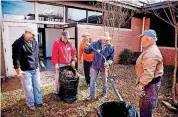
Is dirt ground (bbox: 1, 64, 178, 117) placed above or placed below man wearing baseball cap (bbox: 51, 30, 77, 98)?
below

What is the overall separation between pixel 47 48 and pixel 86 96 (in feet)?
28.9

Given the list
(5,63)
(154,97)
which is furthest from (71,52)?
(5,63)

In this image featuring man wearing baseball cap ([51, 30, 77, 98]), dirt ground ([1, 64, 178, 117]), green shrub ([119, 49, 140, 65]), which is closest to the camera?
dirt ground ([1, 64, 178, 117])

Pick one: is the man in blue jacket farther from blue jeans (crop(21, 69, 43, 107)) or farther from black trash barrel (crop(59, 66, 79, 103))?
blue jeans (crop(21, 69, 43, 107))

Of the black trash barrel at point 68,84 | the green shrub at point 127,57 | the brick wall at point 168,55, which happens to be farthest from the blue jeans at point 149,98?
the brick wall at point 168,55

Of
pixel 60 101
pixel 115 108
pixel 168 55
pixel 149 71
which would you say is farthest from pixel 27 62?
pixel 168 55

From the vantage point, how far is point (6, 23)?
6.27 m

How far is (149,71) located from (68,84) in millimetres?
2065

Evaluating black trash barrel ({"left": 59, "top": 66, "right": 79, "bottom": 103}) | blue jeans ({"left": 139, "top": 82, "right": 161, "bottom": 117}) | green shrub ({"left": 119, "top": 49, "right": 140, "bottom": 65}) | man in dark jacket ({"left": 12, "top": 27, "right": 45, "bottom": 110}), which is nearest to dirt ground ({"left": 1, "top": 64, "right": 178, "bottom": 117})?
black trash barrel ({"left": 59, "top": 66, "right": 79, "bottom": 103})

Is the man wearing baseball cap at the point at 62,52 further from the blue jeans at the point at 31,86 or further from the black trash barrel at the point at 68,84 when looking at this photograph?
the blue jeans at the point at 31,86

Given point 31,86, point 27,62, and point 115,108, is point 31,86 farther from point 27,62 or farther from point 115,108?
point 115,108

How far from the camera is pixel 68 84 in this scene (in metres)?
3.86

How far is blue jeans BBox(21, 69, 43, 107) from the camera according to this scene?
341 centimetres

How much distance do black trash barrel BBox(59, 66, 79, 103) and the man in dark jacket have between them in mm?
601
